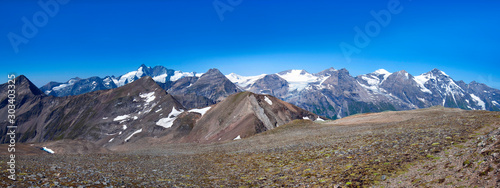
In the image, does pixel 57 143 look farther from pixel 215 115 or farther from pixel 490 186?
pixel 490 186

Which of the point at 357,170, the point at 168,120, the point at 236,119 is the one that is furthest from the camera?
the point at 168,120

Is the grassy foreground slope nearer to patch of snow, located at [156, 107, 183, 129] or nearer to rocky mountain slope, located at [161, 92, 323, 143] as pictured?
rocky mountain slope, located at [161, 92, 323, 143]

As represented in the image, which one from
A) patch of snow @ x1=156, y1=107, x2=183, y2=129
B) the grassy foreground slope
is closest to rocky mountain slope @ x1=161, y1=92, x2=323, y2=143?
patch of snow @ x1=156, y1=107, x2=183, y2=129

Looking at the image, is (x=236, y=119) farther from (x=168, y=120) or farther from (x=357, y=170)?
(x=357, y=170)

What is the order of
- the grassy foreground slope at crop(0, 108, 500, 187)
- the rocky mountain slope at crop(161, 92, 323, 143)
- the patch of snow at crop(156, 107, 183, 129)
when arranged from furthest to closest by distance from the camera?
the patch of snow at crop(156, 107, 183, 129), the rocky mountain slope at crop(161, 92, 323, 143), the grassy foreground slope at crop(0, 108, 500, 187)

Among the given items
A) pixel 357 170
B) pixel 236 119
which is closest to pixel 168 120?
pixel 236 119

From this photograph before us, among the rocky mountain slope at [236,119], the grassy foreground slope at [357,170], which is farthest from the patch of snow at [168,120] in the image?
the grassy foreground slope at [357,170]

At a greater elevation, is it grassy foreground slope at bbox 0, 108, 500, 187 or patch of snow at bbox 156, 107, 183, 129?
patch of snow at bbox 156, 107, 183, 129

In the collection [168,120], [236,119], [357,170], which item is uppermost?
[168,120]

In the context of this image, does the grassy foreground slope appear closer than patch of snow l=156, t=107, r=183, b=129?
Yes

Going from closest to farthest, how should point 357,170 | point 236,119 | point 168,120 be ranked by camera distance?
1. point 357,170
2. point 236,119
3. point 168,120

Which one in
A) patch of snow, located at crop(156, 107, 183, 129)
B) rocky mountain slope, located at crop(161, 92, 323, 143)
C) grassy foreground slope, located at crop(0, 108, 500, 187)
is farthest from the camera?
patch of snow, located at crop(156, 107, 183, 129)

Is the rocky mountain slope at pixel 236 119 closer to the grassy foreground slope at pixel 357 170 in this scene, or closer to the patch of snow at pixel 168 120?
the patch of snow at pixel 168 120

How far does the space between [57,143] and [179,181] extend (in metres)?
78.2
